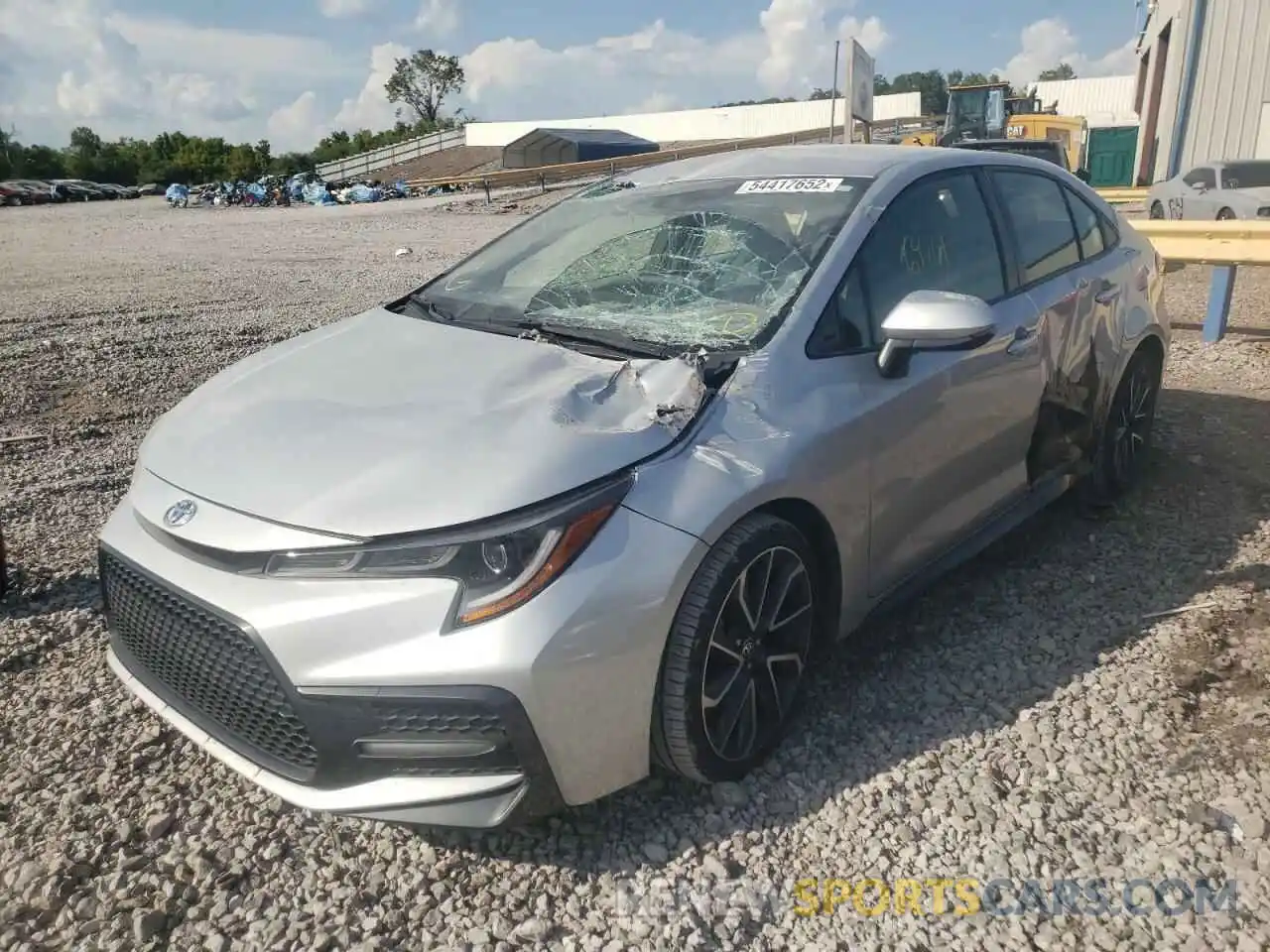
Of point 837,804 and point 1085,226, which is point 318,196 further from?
point 837,804

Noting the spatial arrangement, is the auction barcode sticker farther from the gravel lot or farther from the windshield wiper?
the gravel lot

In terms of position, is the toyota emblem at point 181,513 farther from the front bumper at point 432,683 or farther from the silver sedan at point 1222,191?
the silver sedan at point 1222,191

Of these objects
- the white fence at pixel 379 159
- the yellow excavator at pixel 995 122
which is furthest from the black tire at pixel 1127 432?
the white fence at pixel 379 159

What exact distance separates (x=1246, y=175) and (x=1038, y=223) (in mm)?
15139

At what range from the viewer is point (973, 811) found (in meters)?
2.50

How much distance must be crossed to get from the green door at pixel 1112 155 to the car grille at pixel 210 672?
3162cm

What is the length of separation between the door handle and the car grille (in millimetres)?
2654

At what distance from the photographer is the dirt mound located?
51969 millimetres

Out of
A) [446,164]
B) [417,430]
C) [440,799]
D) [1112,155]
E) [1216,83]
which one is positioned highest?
[1216,83]

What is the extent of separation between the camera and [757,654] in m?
2.58

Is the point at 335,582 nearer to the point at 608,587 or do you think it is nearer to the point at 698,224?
the point at 608,587

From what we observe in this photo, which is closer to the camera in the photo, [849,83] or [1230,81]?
[849,83]

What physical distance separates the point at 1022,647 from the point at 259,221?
2911 cm

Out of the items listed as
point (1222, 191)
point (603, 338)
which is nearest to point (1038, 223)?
point (603, 338)
